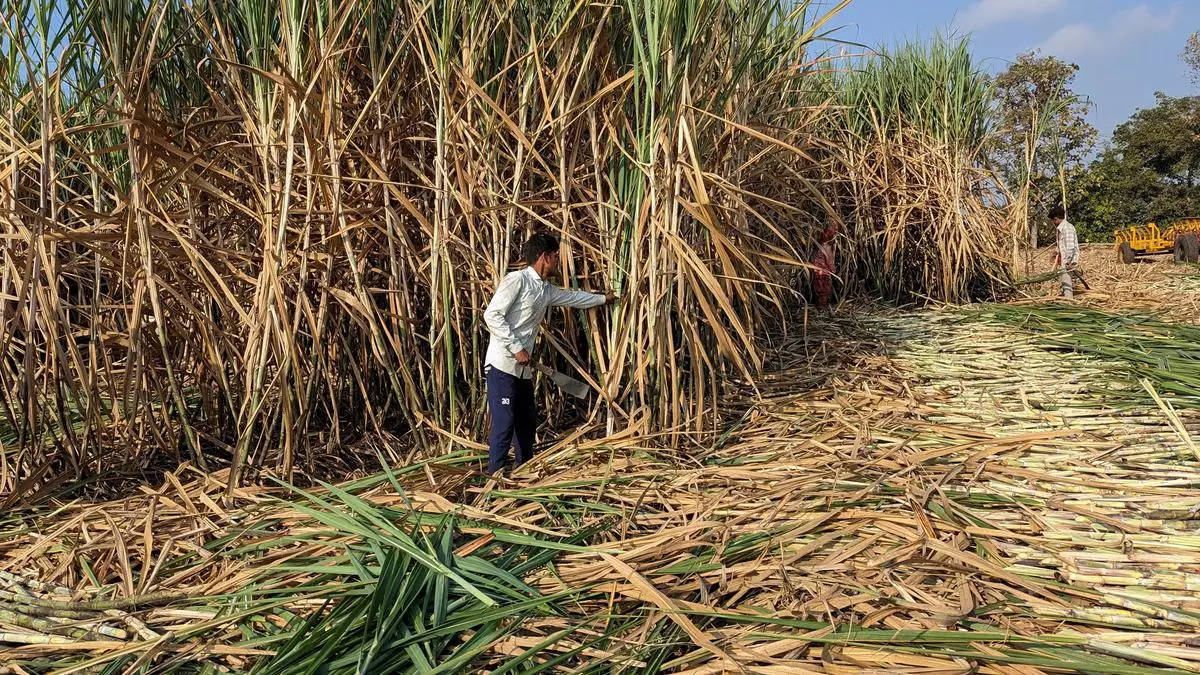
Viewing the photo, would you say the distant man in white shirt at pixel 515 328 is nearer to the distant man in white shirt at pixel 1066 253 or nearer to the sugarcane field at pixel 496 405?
the sugarcane field at pixel 496 405

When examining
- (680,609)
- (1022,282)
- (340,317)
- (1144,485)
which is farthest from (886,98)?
(680,609)

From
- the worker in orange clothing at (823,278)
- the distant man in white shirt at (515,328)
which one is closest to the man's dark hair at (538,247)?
the distant man in white shirt at (515,328)

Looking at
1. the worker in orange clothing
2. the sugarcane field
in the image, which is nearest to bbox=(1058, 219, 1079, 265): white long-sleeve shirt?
the worker in orange clothing

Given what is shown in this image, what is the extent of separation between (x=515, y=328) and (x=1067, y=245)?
5.90 m

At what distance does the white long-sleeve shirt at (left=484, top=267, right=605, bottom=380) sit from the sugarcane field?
1 cm

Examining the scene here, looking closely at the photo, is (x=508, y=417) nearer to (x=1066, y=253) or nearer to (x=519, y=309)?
(x=519, y=309)

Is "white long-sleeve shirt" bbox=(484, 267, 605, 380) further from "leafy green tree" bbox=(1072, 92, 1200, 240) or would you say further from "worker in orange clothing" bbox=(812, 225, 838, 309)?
"leafy green tree" bbox=(1072, 92, 1200, 240)

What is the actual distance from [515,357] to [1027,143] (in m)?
5.69

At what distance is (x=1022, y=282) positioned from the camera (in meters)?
6.05

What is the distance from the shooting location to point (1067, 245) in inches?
252

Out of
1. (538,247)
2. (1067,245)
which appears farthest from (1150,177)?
(538,247)

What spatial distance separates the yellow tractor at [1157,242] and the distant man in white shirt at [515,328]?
13.7 meters

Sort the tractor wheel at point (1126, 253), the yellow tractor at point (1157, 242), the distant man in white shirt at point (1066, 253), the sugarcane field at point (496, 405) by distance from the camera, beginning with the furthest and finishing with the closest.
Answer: the tractor wheel at point (1126, 253) → the yellow tractor at point (1157, 242) → the distant man in white shirt at point (1066, 253) → the sugarcane field at point (496, 405)

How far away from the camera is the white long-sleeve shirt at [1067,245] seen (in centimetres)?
630
